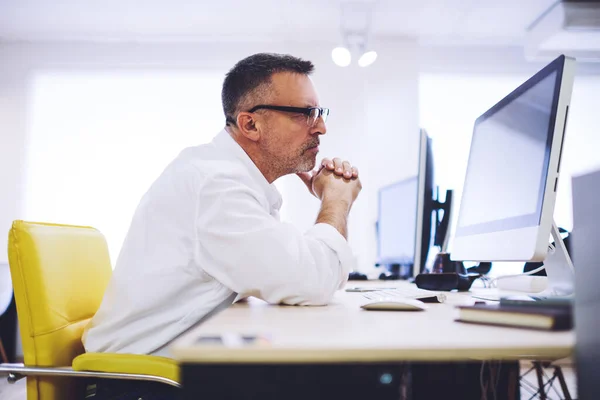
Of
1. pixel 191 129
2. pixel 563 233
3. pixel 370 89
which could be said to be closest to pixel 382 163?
pixel 370 89

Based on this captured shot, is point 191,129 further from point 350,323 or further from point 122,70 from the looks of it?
point 350,323

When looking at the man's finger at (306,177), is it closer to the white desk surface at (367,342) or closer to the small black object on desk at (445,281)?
the small black object on desk at (445,281)

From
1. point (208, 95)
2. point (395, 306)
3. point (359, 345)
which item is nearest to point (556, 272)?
point (395, 306)

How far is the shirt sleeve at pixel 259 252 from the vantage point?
97 centimetres

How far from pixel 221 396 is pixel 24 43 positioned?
514 centimetres

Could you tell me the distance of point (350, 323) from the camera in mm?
778

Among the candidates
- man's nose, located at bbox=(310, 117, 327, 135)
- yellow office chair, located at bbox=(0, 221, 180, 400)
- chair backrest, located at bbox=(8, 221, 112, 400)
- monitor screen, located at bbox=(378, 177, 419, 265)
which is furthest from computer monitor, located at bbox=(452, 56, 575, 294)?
chair backrest, located at bbox=(8, 221, 112, 400)

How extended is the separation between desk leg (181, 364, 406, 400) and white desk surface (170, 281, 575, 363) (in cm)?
2

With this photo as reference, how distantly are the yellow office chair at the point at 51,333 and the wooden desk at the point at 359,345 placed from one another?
1.46 ft

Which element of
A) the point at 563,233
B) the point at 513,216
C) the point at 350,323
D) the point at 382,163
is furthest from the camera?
the point at 382,163

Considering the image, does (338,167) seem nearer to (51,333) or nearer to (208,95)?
(51,333)

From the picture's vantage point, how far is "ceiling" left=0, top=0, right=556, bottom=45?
13.1 feet

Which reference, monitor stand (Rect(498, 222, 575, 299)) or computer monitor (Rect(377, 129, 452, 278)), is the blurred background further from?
monitor stand (Rect(498, 222, 575, 299))

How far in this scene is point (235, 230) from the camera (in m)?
1.00
